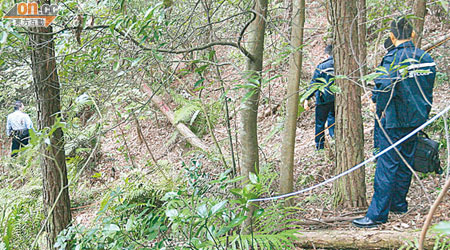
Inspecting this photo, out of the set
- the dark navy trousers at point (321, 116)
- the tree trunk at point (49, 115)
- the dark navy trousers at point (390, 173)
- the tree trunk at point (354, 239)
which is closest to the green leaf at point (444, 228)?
the tree trunk at point (354, 239)

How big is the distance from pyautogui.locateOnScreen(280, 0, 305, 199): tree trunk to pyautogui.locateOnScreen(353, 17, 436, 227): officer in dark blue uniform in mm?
810

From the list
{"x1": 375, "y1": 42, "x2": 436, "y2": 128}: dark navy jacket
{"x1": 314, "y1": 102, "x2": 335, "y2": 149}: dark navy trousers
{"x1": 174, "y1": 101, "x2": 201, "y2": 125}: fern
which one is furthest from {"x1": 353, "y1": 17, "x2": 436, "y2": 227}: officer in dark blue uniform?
{"x1": 314, "y1": 102, "x2": 335, "y2": 149}: dark navy trousers

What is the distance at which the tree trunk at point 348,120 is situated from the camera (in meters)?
3.79

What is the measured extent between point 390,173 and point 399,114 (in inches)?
23.8

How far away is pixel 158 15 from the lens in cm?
233

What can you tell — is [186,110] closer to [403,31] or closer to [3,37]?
[403,31]

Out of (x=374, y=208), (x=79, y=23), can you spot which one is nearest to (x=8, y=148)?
(x=79, y=23)

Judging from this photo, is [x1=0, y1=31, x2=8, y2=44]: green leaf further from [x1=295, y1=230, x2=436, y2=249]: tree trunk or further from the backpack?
the backpack

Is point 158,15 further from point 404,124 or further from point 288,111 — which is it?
point 404,124

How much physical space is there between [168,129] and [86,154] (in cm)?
201

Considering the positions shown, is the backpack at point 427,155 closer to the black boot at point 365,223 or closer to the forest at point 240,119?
the forest at point 240,119

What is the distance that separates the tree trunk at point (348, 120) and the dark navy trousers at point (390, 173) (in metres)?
0.32

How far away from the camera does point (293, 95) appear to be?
11.1 ft

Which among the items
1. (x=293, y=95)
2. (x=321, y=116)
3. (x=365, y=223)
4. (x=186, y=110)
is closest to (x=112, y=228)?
(x=293, y=95)
